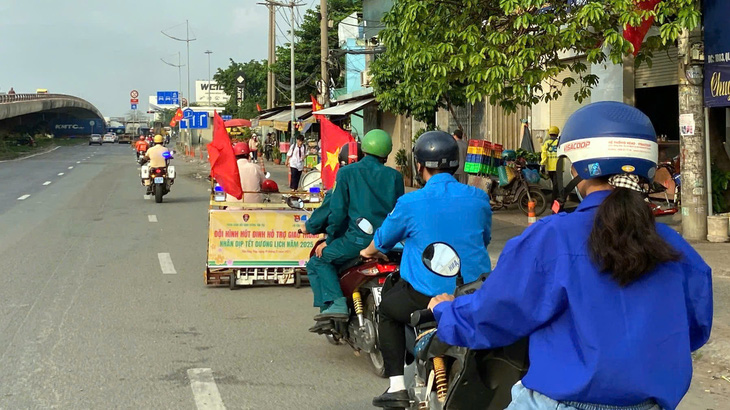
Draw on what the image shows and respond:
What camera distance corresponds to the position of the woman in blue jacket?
2.21 m

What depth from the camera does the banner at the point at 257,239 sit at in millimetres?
9016

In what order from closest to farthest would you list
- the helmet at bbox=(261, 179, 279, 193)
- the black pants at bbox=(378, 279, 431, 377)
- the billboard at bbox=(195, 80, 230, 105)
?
the black pants at bbox=(378, 279, 431, 377) < the helmet at bbox=(261, 179, 279, 193) < the billboard at bbox=(195, 80, 230, 105)

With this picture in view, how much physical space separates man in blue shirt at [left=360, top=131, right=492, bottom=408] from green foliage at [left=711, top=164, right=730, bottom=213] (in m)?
8.53

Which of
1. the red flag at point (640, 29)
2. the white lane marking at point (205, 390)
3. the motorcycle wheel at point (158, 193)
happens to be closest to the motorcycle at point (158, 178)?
the motorcycle wheel at point (158, 193)

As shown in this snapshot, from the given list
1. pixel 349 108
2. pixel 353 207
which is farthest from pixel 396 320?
pixel 349 108

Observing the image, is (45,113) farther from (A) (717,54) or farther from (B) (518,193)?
(A) (717,54)

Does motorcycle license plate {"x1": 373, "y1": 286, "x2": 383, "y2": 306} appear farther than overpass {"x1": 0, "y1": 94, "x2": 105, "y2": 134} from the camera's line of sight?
No

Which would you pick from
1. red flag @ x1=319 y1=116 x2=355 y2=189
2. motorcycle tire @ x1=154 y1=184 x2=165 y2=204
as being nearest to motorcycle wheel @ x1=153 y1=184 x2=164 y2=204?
motorcycle tire @ x1=154 y1=184 x2=165 y2=204

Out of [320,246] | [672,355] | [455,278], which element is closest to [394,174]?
[320,246]

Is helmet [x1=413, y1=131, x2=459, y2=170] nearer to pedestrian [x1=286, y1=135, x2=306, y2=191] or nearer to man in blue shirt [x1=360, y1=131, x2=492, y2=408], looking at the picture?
man in blue shirt [x1=360, y1=131, x2=492, y2=408]

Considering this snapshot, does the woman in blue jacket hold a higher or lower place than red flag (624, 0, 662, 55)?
lower

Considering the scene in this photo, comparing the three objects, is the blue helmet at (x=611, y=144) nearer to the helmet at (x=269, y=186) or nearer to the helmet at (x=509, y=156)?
the helmet at (x=269, y=186)

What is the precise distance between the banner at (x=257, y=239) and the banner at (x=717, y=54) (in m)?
5.61

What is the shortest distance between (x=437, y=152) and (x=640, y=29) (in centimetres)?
612
